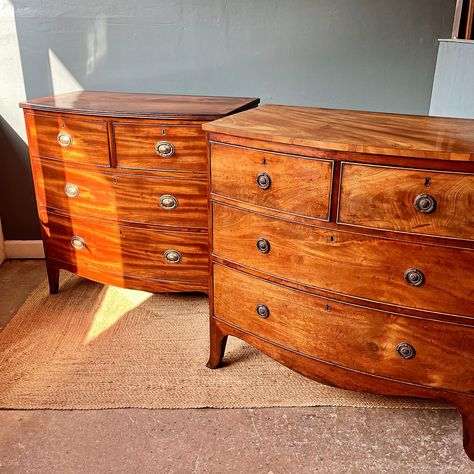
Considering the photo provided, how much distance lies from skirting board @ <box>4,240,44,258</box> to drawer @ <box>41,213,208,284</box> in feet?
2.03

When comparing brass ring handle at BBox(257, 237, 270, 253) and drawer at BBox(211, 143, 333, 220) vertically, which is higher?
drawer at BBox(211, 143, 333, 220)

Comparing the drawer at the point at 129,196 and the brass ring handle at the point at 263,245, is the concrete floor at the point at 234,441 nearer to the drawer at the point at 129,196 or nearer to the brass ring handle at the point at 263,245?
the brass ring handle at the point at 263,245

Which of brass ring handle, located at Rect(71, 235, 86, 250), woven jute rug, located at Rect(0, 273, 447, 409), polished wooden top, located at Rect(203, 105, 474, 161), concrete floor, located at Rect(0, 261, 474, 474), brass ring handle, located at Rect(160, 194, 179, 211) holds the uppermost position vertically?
polished wooden top, located at Rect(203, 105, 474, 161)

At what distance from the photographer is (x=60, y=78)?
282 centimetres

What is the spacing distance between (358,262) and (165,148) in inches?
38.7

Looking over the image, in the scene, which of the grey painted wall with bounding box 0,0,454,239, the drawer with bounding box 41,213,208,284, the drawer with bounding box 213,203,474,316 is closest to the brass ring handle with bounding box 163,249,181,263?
the drawer with bounding box 41,213,208,284

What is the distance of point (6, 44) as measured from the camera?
2.75m

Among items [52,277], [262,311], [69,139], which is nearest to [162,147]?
[69,139]

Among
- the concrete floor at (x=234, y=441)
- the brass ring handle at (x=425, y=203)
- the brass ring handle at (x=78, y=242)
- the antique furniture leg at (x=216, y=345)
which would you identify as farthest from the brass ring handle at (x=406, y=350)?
the brass ring handle at (x=78, y=242)

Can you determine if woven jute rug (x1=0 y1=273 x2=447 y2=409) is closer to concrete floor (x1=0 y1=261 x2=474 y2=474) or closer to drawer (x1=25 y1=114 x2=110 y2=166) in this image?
concrete floor (x1=0 y1=261 x2=474 y2=474)

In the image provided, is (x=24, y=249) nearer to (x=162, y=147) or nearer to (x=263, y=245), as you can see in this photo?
(x=162, y=147)

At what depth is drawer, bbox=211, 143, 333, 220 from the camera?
5.31 ft

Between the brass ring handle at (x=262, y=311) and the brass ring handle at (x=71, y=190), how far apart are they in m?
1.06

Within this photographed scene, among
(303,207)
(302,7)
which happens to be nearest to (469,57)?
(302,7)
